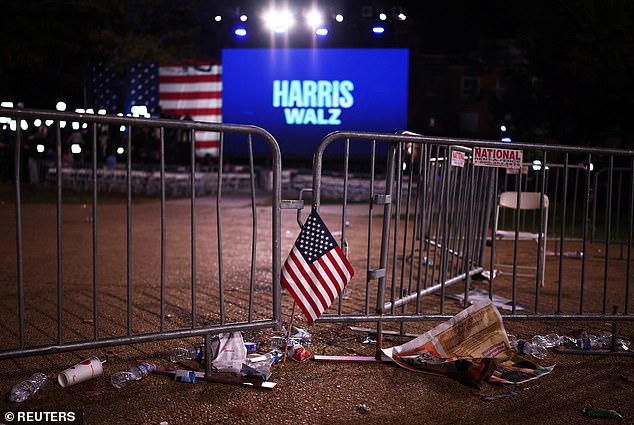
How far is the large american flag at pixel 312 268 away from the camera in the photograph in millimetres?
4895

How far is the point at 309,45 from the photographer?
2916cm

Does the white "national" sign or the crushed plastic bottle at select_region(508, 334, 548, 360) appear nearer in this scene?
the crushed plastic bottle at select_region(508, 334, 548, 360)

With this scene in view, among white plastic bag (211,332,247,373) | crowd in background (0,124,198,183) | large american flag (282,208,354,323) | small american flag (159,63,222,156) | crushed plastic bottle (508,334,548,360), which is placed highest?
small american flag (159,63,222,156)

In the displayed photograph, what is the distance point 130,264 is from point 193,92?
27.7 metres

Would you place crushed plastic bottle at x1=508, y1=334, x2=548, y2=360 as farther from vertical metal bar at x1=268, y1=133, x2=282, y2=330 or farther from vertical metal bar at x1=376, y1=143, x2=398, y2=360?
vertical metal bar at x1=268, y1=133, x2=282, y2=330

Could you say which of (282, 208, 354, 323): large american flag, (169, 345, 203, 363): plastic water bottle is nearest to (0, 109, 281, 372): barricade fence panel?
(282, 208, 354, 323): large american flag

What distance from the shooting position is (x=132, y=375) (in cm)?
455

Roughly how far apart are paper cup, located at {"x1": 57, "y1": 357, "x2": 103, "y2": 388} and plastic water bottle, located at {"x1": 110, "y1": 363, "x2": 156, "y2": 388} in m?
0.13

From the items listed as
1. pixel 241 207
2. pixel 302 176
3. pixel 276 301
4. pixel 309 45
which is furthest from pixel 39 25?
pixel 276 301

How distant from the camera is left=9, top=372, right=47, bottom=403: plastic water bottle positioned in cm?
409

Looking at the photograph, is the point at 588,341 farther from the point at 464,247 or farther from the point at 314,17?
the point at 314,17

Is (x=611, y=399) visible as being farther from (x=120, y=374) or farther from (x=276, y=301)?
(x=120, y=374)

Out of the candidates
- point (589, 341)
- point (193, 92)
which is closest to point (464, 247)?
point (589, 341)

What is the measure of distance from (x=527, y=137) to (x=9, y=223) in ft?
105
